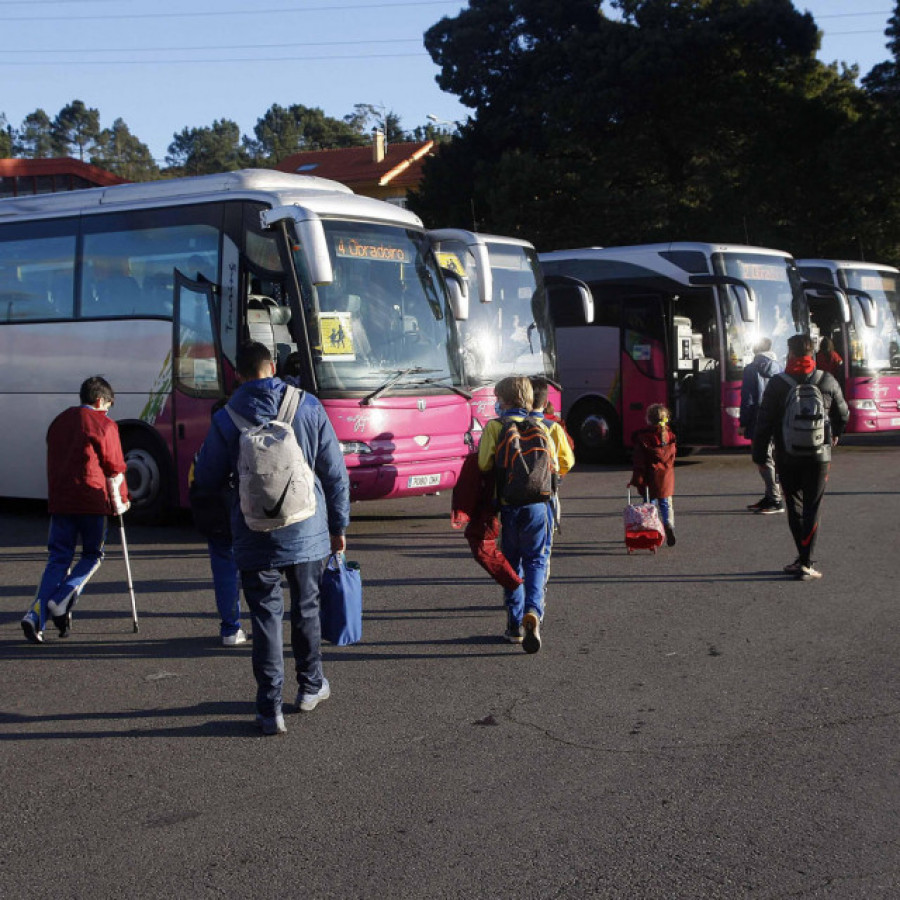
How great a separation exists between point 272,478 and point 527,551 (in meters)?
2.25

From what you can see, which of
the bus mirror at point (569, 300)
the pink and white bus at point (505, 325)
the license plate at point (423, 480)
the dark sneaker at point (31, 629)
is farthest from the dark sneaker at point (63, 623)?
the bus mirror at point (569, 300)

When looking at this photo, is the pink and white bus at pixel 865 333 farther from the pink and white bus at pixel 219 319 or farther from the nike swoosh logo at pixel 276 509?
the nike swoosh logo at pixel 276 509

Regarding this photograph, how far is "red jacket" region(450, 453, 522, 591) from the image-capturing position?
7.65m

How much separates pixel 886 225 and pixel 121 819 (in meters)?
31.6

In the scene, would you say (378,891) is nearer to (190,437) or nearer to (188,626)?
(188,626)

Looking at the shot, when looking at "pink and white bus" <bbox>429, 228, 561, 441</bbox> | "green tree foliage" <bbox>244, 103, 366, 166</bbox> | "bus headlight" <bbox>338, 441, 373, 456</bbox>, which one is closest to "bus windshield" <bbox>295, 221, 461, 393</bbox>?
"bus headlight" <bbox>338, 441, 373, 456</bbox>

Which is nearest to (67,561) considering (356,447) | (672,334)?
(356,447)

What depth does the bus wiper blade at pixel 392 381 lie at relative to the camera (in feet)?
39.9

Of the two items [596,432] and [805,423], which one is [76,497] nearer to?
[805,423]

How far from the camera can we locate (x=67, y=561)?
817 cm

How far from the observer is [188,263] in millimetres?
12727

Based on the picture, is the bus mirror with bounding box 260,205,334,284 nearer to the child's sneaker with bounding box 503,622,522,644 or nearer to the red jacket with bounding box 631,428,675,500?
the red jacket with bounding box 631,428,675,500

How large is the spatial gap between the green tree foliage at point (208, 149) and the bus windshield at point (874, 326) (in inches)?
3809

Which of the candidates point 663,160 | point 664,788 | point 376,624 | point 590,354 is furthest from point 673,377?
point 663,160
